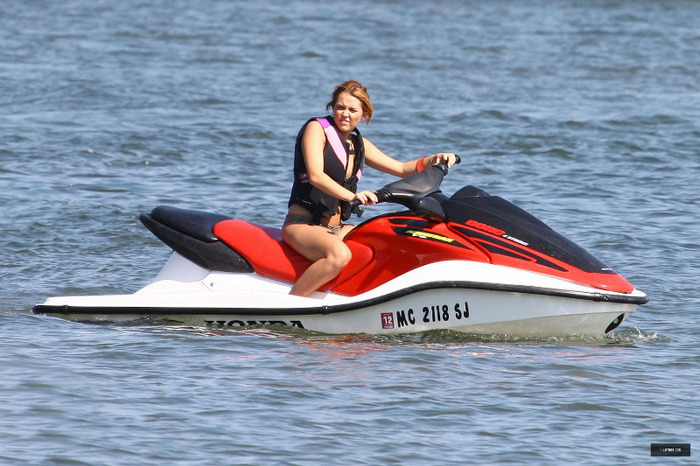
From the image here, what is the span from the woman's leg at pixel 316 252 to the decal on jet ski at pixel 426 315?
0.40 metres

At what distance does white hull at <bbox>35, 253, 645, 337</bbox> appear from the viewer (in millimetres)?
6434

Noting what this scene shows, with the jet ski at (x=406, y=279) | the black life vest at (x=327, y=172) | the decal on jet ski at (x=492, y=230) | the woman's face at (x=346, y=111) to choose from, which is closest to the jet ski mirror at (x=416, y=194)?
the jet ski at (x=406, y=279)

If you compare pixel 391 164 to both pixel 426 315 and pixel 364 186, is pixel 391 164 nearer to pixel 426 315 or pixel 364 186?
pixel 426 315

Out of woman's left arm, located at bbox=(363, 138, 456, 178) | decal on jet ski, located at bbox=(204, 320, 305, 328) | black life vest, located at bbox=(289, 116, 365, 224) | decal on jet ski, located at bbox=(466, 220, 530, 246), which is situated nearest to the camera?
decal on jet ski, located at bbox=(466, 220, 530, 246)

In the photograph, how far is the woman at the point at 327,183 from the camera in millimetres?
6684

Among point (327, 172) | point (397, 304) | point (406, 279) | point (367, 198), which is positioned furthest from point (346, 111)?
point (397, 304)

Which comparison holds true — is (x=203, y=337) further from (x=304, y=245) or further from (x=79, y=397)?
(x=79, y=397)

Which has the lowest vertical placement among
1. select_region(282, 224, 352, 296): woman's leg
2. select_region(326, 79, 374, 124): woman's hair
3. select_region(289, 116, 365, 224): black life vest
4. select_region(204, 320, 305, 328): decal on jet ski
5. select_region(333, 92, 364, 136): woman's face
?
select_region(204, 320, 305, 328): decal on jet ski

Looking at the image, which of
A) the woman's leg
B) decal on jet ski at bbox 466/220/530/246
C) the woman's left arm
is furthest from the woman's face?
decal on jet ski at bbox 466/220/530/246

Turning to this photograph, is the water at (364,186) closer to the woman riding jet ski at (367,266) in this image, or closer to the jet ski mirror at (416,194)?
the woman riding jet ski at (367,266)

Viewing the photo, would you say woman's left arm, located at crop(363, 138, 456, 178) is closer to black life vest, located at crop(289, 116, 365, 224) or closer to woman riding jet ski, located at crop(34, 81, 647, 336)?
woman riding jet ski, located at crop(34, 81, 647, 336)

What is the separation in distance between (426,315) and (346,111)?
1.26m

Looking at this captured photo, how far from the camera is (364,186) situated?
11750mm

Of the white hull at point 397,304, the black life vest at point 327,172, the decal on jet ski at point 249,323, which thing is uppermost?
the black life vest at point 327,172
